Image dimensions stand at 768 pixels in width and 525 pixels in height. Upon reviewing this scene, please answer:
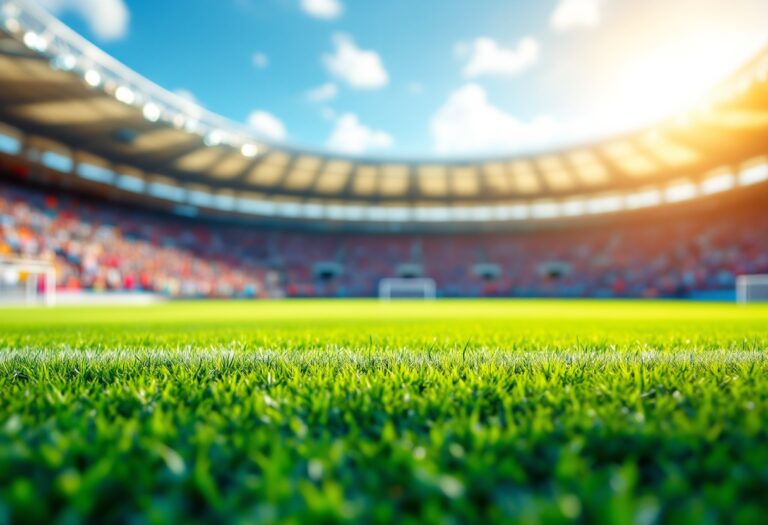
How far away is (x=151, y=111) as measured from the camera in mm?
18609

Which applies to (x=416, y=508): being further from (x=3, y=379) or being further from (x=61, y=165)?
(x=61, y=165)

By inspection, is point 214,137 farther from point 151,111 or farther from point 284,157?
point 284,157

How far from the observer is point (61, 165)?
894 inches

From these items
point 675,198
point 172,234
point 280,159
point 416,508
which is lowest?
point 416,508

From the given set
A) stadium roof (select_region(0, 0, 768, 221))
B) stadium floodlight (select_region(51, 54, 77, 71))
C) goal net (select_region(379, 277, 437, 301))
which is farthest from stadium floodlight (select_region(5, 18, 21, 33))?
goal net (select_region(379, 277, 437, 301))

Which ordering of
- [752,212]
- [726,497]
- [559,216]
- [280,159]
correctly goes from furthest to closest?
[559,216], [280,159], [752,212], [726,497]

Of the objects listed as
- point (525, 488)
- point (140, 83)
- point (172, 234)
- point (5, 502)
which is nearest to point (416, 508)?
point (525, 488)

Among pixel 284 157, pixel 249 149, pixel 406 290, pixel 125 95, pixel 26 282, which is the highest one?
pixel 125 95

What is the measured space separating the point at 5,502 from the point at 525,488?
90 cm

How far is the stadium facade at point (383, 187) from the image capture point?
690 inches

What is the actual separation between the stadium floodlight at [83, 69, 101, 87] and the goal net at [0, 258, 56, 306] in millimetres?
6675

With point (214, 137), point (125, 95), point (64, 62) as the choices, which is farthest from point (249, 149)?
point (64, 62)

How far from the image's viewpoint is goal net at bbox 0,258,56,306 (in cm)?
1371

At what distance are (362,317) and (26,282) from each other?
1325 cm
